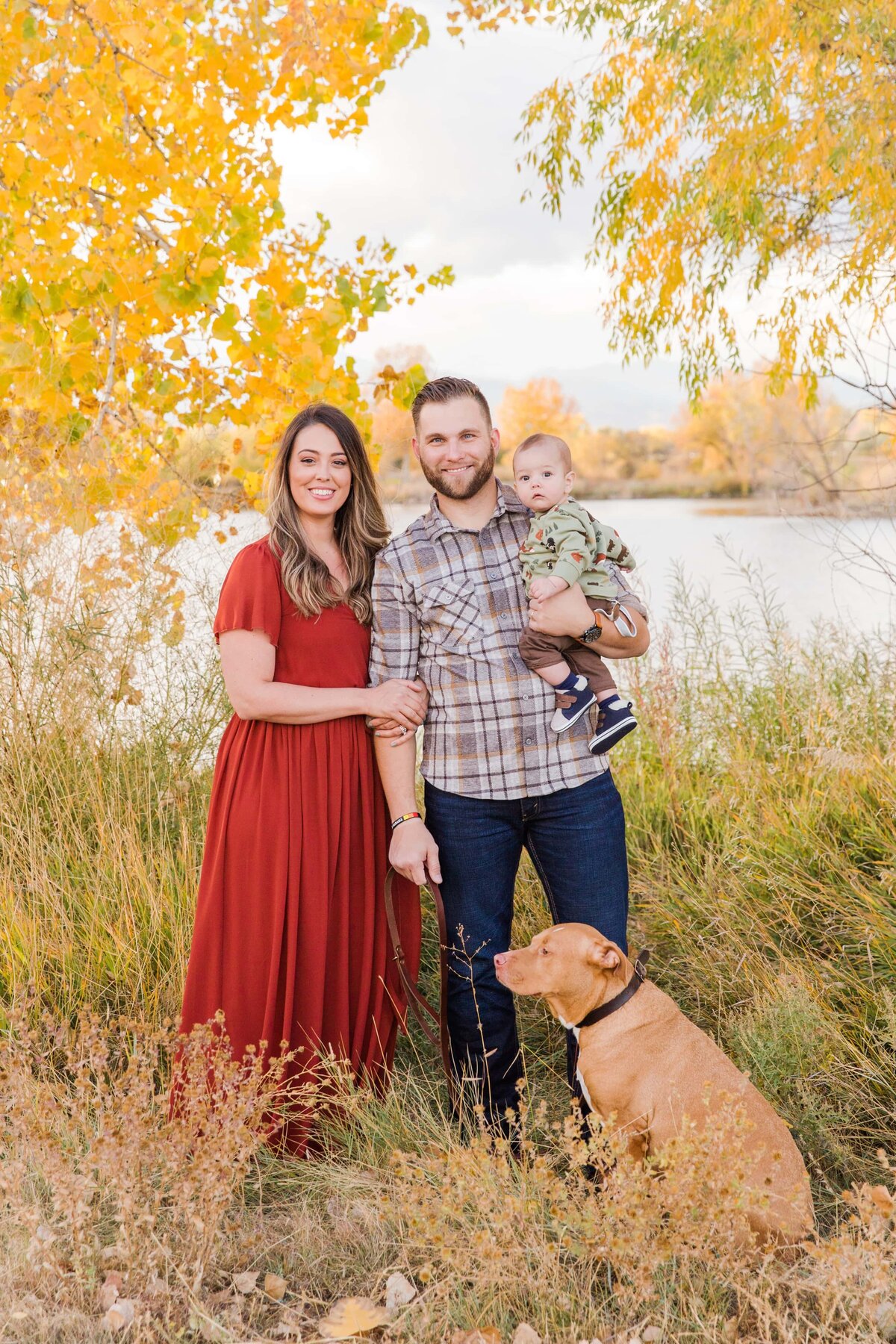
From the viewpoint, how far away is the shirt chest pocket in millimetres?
2812

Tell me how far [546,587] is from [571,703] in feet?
1.07

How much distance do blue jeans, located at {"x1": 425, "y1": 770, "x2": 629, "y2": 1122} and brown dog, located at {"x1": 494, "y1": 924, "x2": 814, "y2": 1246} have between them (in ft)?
0.84

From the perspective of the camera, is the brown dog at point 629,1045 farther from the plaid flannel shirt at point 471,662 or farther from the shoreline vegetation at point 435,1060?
the plaid flannel shirt at point 471,662

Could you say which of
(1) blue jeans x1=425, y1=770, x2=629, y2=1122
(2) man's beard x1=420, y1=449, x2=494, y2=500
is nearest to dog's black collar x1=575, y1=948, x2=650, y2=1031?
(1) blue jeans x1=425, y1=770, x2=629, y2=1122

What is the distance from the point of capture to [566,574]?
2.73m

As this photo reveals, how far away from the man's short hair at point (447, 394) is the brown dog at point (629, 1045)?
4.59 ft

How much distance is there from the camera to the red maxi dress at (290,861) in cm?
291

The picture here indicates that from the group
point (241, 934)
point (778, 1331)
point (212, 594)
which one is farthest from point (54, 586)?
point (778, 1331)

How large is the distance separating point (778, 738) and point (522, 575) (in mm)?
2258

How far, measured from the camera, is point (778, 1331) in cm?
207

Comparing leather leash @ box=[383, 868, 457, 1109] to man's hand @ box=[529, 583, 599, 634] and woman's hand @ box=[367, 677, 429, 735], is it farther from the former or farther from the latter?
man's hand @ box=[529, 583, 599, 634]

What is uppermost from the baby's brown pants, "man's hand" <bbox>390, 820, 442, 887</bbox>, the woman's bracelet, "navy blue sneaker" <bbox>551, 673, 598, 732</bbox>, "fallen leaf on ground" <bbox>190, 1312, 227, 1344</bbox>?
the baby's brown pants

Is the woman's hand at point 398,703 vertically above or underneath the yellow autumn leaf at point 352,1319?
above

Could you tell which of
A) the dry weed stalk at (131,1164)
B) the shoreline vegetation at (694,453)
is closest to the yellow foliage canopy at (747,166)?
the shoreline vegetation at (694,453)
